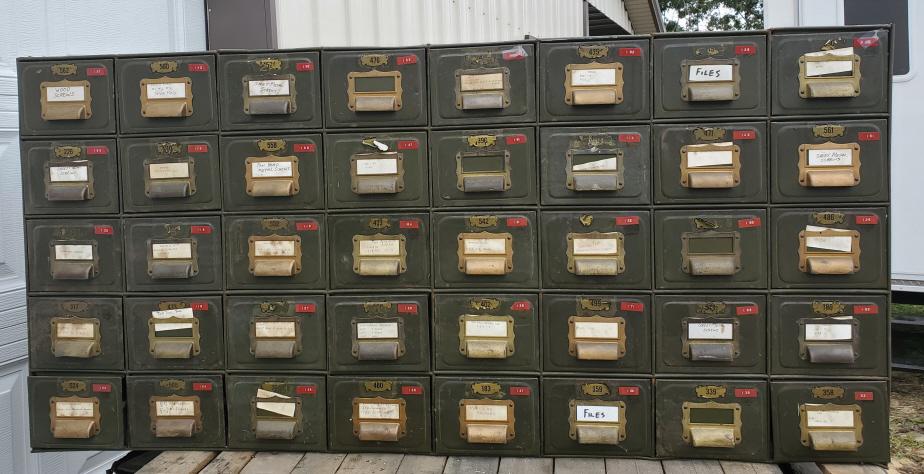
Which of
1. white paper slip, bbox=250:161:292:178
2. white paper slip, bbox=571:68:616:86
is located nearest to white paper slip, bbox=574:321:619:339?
white paper slip, bbox=571:68:616:86

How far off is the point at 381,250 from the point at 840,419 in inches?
74.5

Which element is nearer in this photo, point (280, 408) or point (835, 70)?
point (835, 70)

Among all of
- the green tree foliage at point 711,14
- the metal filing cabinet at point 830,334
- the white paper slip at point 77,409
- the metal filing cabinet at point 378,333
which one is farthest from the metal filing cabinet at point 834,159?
the green tree foliage at point 711,14

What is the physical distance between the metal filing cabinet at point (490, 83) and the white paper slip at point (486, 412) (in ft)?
3.73

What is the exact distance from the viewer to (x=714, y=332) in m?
2.87

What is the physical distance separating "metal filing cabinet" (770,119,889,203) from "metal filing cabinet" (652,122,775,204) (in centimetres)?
8

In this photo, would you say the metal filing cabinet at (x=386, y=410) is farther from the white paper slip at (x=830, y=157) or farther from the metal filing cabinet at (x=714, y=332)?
the white paper slip at (x=830, y=157)

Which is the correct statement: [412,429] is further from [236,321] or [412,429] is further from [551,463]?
[236,321]

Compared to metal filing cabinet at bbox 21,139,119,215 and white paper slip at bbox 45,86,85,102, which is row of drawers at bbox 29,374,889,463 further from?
white paper slip at bbox 45,86,85,102

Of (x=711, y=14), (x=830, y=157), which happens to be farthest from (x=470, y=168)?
(x=711, y=14)

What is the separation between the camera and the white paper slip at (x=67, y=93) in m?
3.04

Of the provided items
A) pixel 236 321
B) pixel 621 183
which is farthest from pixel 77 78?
pixel 621 183

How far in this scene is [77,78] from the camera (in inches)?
120

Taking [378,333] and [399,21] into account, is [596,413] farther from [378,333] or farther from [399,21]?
[399,21]
